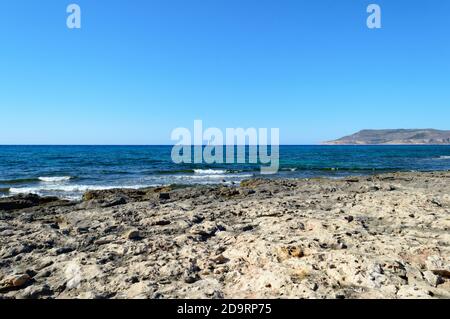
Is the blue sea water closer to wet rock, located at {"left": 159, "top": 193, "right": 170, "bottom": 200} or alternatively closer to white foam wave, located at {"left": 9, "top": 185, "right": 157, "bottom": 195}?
white foam wave, located at {"left": 9, "top": 185, "right": 157, "bottom": 195}

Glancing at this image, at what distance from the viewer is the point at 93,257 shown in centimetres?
634

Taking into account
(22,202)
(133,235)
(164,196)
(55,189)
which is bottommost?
(55,189)

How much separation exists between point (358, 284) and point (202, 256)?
2.59 metres

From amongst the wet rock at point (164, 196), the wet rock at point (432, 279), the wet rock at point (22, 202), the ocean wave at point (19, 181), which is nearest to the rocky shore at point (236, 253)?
the wet rock at point (432, 279)

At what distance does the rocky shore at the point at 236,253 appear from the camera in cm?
497

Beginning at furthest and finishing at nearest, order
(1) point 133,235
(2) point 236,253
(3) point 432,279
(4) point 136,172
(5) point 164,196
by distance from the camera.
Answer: (4) point 136,172 → (5) point 164,196 → (1) point 133,235 → (2) point 236,253 → (3) point 432,279

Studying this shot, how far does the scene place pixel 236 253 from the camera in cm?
628

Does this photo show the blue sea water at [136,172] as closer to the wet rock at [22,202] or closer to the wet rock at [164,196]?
the wet rock at [22,202]

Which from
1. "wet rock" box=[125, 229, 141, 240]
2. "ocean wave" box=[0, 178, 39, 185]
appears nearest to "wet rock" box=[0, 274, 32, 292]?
"wet rock" box=[125, 229, 141, 240]

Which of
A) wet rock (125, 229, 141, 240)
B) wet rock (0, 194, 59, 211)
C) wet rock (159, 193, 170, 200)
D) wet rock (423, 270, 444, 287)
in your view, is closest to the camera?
wet rock (423, 270, 444, 287)

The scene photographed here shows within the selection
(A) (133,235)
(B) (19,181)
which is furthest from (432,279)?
(B) (19,181)

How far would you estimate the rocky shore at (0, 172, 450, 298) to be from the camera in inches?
196

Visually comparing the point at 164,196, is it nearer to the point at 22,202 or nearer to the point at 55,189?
the point at 22,202
